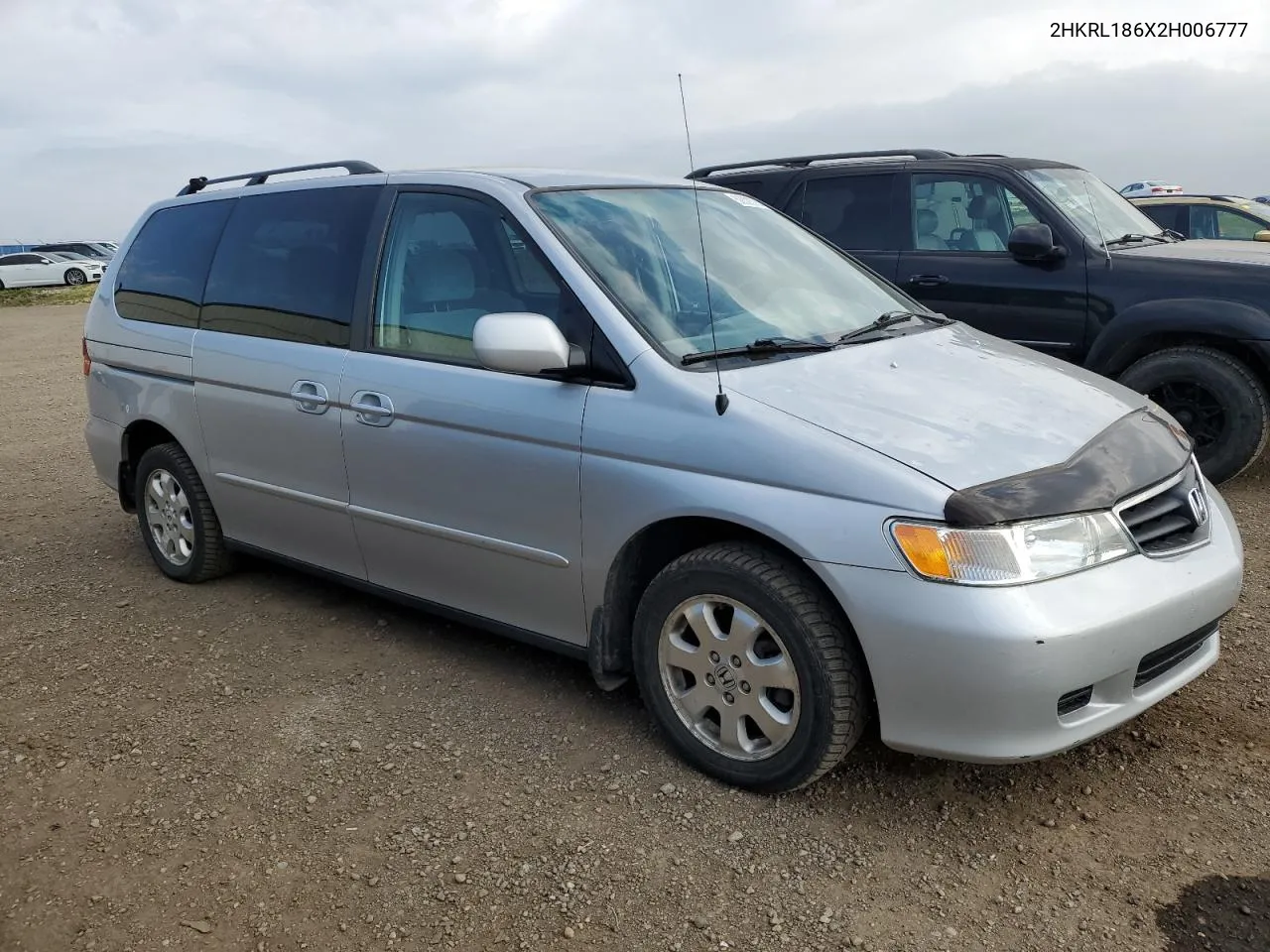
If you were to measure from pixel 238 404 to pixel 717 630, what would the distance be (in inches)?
92.7

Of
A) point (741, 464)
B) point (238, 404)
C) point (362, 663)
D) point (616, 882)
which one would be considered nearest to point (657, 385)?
point (741, 464)

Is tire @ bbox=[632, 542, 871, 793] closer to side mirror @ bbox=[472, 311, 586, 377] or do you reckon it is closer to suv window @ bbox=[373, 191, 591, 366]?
side mirror @ bbox=[472, 311, 586, 377]

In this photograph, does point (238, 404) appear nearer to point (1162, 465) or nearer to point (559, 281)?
point (559, 281)

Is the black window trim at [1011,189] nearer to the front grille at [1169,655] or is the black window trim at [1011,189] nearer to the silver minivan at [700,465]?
the silver minivan at [700,465]

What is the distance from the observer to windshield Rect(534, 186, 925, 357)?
3.37 metres

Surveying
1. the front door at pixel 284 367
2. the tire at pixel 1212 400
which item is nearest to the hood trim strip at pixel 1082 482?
the front door at pixel 284 367

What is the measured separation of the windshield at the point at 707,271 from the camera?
11.0 feet

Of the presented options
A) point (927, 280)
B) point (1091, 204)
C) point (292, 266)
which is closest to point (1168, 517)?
point (292, 266)

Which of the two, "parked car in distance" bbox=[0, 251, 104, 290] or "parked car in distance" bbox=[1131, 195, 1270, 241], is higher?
"parked car in distance" bbox=[1131, 195, 1270, 241]

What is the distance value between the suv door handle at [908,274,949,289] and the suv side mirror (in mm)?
481

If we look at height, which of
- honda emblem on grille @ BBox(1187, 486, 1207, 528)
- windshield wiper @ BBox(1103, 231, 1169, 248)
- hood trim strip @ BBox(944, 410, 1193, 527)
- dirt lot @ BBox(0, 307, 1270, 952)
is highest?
windshield wiper @ BBox(1103, 231, 1169, 248)

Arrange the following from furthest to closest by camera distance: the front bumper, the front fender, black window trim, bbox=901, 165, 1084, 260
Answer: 1. black window trim, bbox=901, 165, 1084, 260
2. the front fender
3. the front bumper

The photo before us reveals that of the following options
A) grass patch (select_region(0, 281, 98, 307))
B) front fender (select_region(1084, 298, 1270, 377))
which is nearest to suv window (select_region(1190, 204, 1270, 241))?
front fender (select_region(1084, 298, 1270, 377))

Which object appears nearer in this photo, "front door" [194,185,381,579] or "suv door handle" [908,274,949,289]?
"front door" [194,185,381,579]
